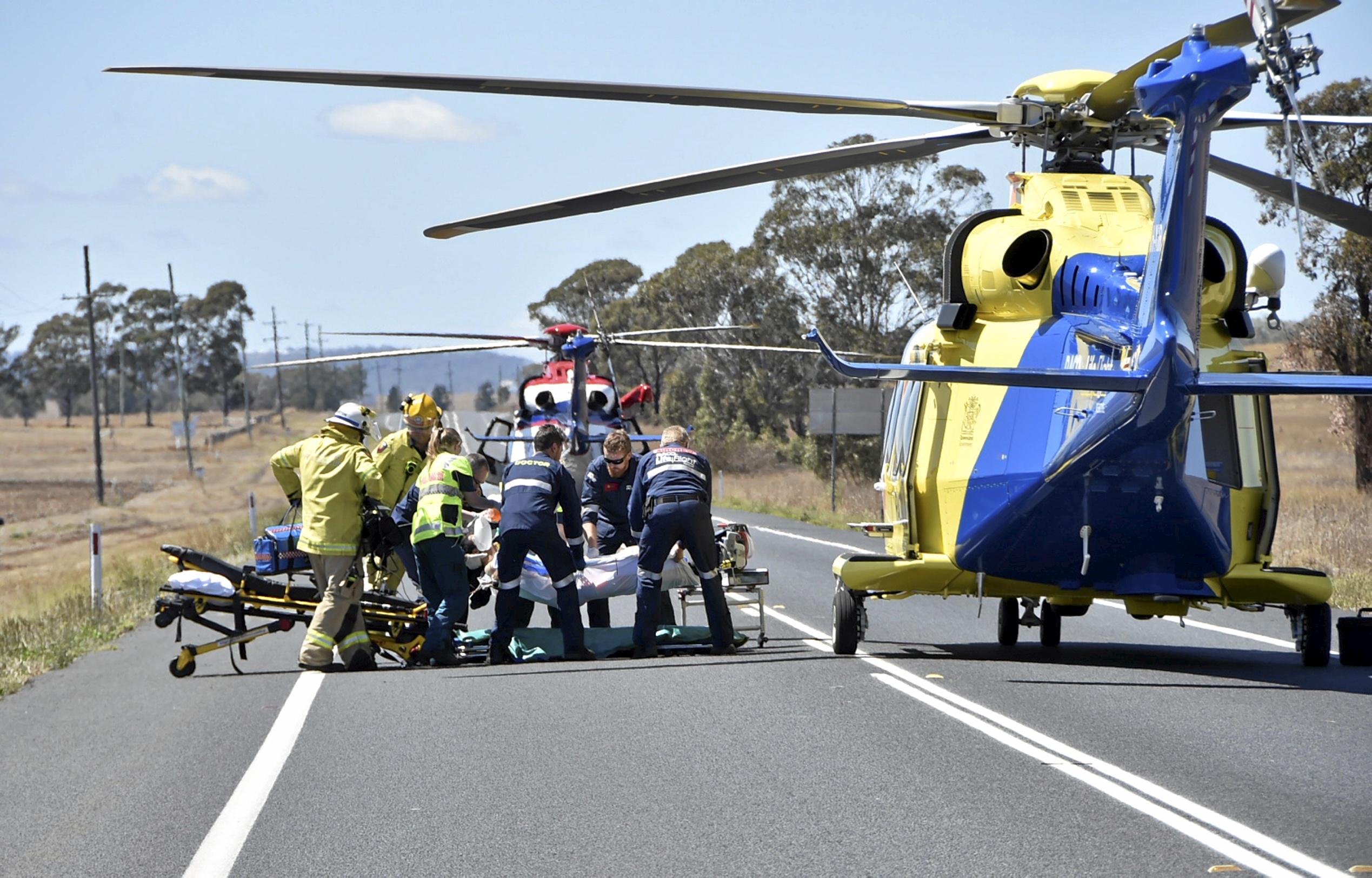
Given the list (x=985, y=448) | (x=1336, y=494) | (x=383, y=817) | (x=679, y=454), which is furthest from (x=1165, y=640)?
(x=1336, y=494)

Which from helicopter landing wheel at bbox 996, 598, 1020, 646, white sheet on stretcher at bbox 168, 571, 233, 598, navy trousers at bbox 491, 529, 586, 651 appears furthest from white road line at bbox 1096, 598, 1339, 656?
white sheet on stretcher at bbox 168, 571, 233, 598

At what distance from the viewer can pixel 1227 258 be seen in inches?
438

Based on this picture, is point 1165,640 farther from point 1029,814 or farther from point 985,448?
point 1029,814

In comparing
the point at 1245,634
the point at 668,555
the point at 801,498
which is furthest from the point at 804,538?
the point at 668,555

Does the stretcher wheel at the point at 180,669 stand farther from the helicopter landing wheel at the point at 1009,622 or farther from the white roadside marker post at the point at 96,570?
the white roadside marker post at the point at 96,570

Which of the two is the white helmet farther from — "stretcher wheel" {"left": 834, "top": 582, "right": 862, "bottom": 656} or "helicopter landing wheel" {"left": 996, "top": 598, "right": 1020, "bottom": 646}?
"helicopter landing wheel" {"left": 996, "top": 598, "right": 1020, "bottom": 646}

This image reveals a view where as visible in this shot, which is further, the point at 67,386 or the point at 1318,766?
the point at 67,386

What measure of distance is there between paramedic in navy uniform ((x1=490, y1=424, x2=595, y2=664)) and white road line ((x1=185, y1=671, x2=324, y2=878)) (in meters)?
1.84

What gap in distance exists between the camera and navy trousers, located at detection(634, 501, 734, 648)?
11977 millimetres

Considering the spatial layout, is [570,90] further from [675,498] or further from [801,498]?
[801,498]

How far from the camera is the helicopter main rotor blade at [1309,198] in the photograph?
31.7 feet

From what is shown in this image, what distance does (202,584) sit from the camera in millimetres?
11789

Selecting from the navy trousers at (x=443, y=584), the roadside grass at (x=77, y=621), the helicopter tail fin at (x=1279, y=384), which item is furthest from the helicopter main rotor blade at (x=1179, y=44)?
the roadside grass at (x=77, y=621)

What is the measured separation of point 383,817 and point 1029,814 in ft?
9.28
